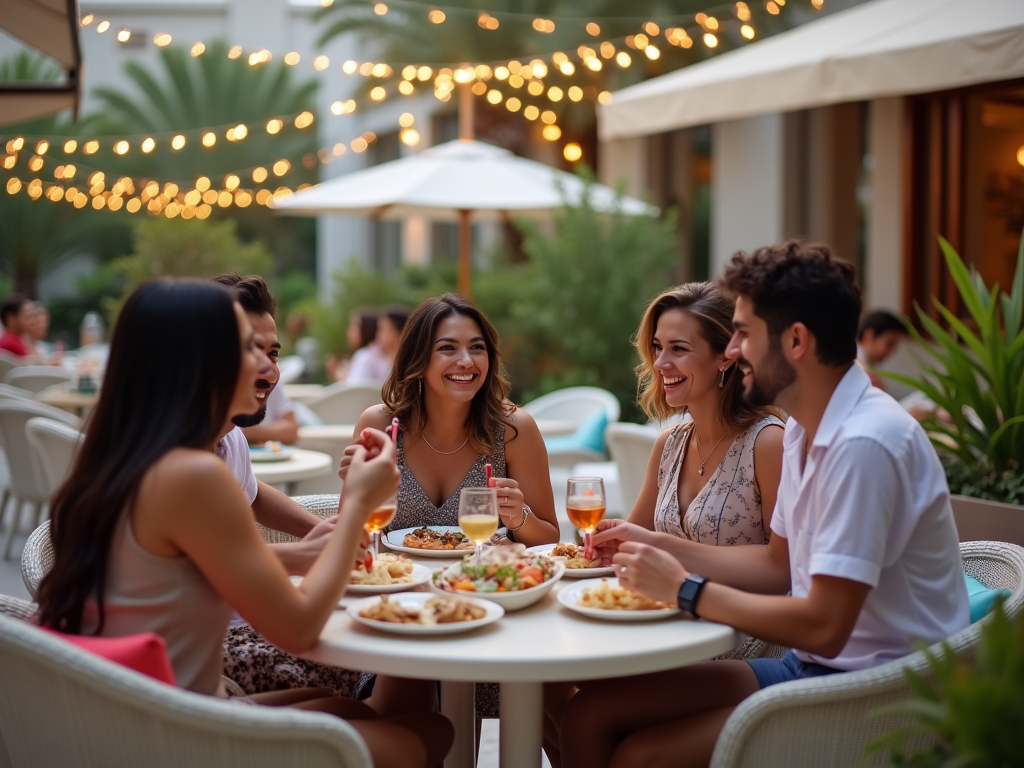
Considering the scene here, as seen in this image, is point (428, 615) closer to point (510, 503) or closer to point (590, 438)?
point (510, 503)

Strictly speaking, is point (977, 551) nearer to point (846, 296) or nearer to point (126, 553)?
point (846, 296)

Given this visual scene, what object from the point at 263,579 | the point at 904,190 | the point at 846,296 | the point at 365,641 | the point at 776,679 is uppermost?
the point at 904,190

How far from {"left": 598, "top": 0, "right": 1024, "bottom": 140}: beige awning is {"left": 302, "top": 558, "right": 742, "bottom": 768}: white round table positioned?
377 cm

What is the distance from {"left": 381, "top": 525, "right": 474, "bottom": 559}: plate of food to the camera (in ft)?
9.14

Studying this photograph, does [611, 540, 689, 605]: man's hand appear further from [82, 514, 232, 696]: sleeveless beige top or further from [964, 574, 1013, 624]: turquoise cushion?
[82, 514, 232, 696]: sleeveless beige top

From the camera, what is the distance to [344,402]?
24.7ft

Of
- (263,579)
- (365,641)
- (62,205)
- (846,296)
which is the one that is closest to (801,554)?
(846,296)

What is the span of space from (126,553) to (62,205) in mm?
24032

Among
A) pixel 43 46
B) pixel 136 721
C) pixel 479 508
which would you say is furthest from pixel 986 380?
pixel 43 46

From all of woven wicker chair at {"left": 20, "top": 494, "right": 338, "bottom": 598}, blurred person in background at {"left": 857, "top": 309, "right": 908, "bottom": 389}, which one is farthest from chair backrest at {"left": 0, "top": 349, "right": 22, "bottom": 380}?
woven wicker chair at {"left": 20, "top": 494, "right": 338, "bottom": 598}

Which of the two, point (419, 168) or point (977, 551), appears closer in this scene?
point (977, 551)

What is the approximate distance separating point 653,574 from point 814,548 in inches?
12.9

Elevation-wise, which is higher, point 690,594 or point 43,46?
point 43,46

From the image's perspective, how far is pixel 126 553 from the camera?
1.95 m
